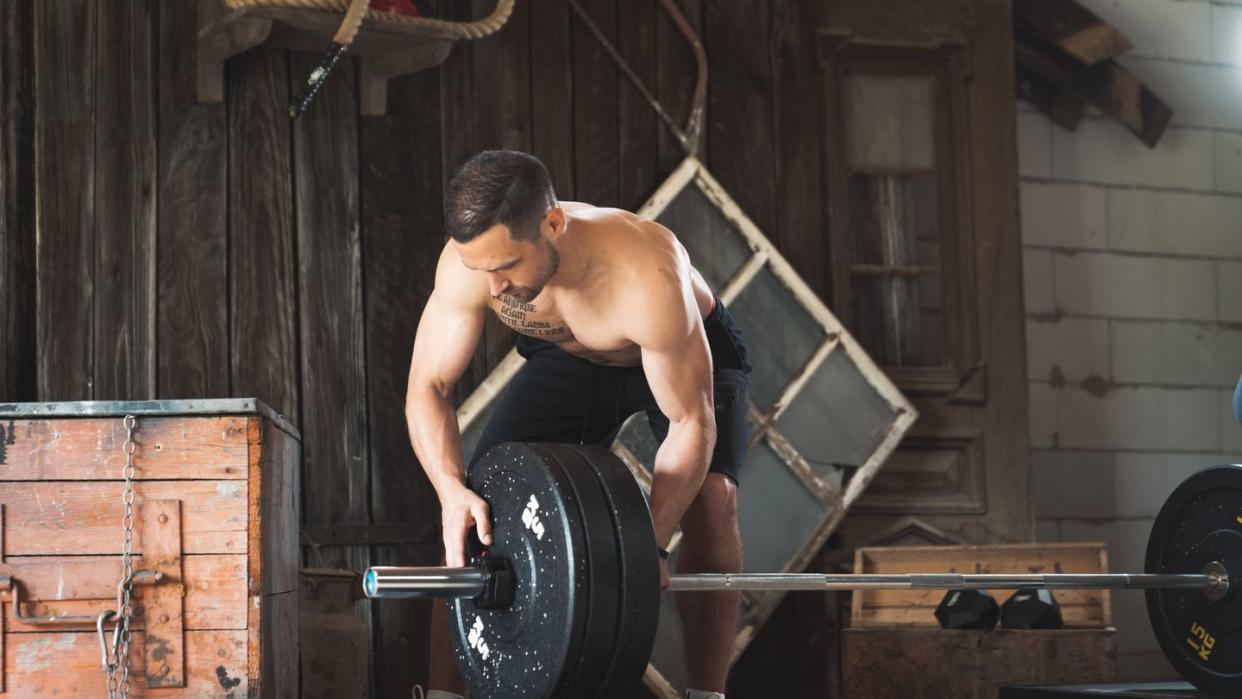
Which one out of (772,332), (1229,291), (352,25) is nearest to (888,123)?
(772,332)

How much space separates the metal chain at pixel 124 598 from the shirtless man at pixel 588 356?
48 cm

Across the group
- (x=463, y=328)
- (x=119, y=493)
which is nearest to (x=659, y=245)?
(x=463, y=328)

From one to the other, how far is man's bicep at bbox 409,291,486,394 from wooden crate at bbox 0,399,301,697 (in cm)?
31

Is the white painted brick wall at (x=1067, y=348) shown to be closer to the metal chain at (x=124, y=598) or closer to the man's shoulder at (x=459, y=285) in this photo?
the man's shoulder at (x=459, y=285)

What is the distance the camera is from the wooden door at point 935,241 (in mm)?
4203

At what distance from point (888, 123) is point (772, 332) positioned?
0.79 metres

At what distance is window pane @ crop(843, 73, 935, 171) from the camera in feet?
14.1

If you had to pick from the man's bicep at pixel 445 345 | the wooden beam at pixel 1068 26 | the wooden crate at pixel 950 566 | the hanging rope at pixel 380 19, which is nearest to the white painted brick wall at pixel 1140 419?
the wooden crate at pixel 950 566

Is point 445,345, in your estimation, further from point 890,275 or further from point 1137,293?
point 1137,293

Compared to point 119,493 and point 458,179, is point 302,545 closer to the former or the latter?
point 119,493

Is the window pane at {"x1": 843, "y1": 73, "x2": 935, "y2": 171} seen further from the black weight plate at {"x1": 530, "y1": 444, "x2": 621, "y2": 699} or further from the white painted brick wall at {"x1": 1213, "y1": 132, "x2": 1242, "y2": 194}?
the black weight plate at {"x1": 530, "y1": 444, "x2": 621, "y2": 699}

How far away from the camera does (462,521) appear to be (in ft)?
7.81

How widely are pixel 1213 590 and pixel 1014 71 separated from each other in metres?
1.96

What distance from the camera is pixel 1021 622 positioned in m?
3.58
